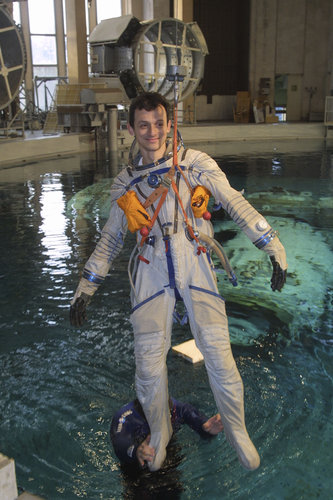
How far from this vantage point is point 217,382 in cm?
229

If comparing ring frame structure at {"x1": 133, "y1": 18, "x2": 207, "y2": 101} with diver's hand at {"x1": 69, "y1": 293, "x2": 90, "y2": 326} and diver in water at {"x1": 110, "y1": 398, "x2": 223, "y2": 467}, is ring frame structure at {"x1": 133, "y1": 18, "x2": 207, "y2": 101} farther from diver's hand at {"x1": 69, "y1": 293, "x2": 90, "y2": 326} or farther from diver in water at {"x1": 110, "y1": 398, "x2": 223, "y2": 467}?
diver in water at {"x1": 110, "y1": 398, "x2": 223, "y2": 467}

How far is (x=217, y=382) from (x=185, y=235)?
2.28 ft

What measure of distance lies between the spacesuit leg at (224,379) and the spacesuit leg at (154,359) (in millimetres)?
159

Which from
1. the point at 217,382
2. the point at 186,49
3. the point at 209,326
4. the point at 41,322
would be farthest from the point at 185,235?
the point at 186,49

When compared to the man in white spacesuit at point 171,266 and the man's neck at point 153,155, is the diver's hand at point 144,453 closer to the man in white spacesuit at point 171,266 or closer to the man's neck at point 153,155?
the man in white spacesuit at point 171,266

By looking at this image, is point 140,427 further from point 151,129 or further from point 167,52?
point 167,52

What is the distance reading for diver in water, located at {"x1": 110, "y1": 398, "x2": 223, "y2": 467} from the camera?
7.96 feet

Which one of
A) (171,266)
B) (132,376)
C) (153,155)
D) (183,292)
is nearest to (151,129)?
(153,155)

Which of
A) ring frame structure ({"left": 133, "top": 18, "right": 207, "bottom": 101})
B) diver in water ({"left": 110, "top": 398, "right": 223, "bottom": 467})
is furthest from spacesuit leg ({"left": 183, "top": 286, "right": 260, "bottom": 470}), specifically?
ring frame structure ({"left": 133, "top": 18, "right": 207, "bottom": 101})

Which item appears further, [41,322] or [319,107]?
[319,107]

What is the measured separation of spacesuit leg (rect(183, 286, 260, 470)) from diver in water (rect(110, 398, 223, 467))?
34 cm

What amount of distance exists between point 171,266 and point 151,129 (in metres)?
Result: 0.67

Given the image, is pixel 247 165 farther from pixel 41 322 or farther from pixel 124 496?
pixel 124 496

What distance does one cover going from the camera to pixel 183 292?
2387 mm
